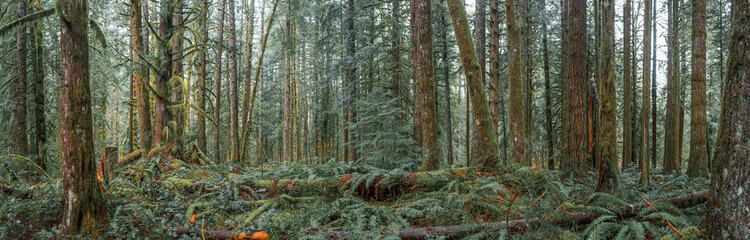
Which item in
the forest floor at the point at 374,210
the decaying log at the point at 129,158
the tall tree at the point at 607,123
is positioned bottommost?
the forest floor at the point at 374,210

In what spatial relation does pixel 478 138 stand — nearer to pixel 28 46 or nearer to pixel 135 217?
pixel 135 217

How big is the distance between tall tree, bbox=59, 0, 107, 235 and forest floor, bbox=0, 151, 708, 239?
31cm

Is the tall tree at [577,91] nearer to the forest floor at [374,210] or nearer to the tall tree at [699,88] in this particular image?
the forest floor at [374,210]

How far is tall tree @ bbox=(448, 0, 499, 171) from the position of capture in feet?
23.1

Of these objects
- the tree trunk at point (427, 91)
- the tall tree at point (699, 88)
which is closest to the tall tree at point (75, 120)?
the tree trunk at point (427, 91)

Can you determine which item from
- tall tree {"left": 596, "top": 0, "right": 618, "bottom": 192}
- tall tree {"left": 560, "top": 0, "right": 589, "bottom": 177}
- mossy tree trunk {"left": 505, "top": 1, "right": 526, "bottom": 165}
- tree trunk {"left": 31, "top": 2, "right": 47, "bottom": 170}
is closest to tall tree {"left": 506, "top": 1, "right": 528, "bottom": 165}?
mossy tree trunk {"left": 505, "top": 1, "right": 526, "bottom": 165}

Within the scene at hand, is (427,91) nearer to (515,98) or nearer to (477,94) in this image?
(477,94)

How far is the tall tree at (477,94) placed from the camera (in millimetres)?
7035

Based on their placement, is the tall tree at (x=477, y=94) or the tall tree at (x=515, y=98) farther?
the tall tree at (x=515, y=98)

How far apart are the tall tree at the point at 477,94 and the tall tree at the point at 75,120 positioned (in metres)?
6.05

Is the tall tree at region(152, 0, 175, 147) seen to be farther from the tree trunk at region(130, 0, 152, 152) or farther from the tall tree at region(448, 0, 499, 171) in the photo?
the tall tree at region(448, 0, 499, 171)

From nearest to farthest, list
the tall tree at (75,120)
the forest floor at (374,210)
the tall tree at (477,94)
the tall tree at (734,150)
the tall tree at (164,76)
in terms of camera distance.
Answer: the tall tree at (734,150) < the forest floor at (374,210) < the tall tree at (75,120) < the tall tree at (477,94) < the tall tree at (164,76)

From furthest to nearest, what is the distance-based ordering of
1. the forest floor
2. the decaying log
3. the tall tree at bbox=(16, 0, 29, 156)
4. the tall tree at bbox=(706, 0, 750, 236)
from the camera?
1. the tall tree at bbox=(16, 0, 29, 156)
2. the decaying log
3. the forest floor
4. the tall tree at bbox=(706, 0, 750, 236)

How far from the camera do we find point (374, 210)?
4.73 meters
